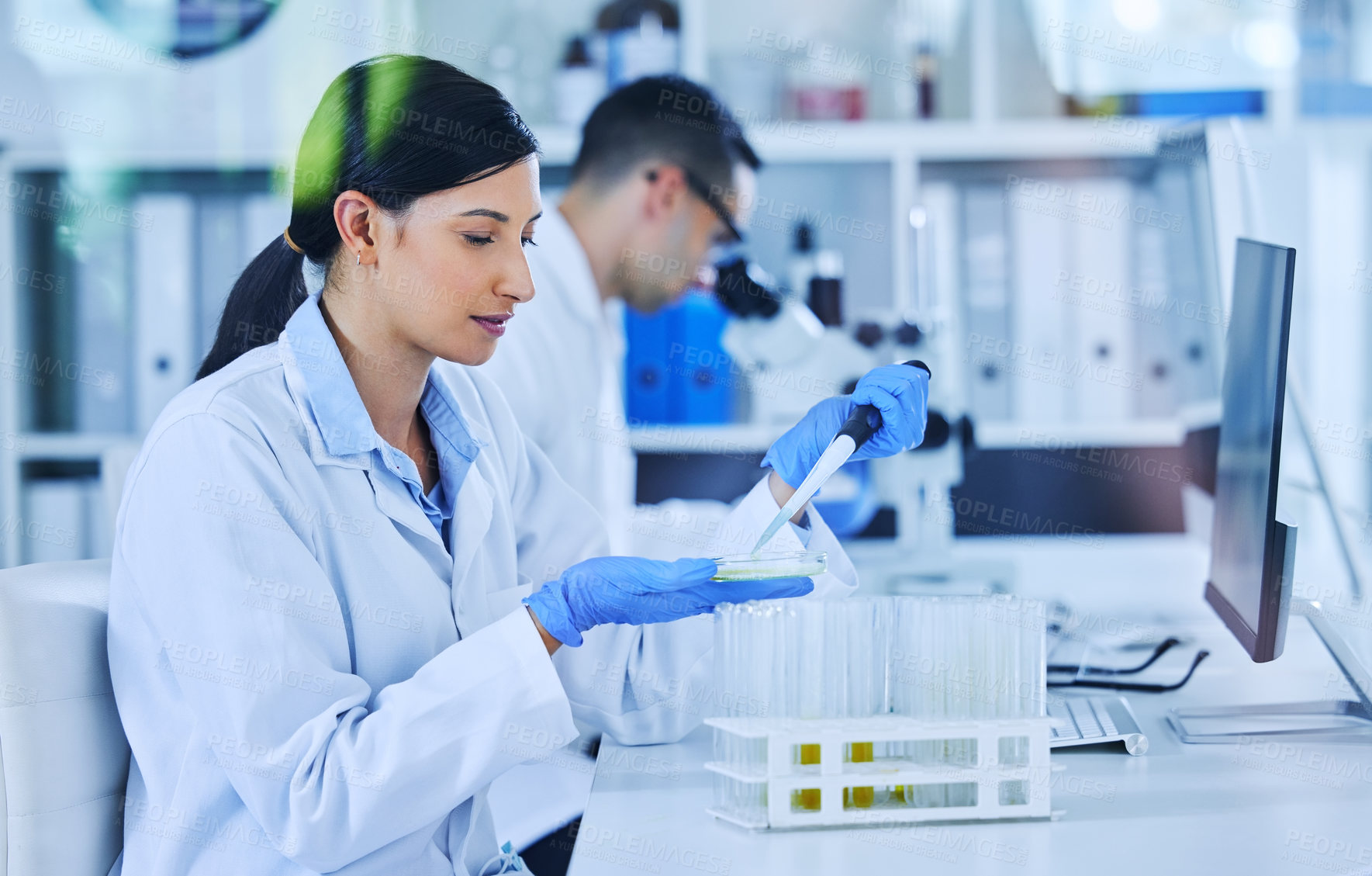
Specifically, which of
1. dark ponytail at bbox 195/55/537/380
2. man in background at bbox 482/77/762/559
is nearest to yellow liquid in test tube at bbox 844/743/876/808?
dark ponytail at bbox 195/55/537/380

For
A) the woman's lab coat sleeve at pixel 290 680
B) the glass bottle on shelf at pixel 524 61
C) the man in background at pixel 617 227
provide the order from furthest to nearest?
the glass bottle on shelf at pixel 524 61 → the man in background at pixel 617 227 → the woman's lab coat sleeve at pixel 290 680

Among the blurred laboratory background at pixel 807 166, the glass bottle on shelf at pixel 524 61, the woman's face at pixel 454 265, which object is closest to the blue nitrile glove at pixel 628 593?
the woman's face at pixel 454 265

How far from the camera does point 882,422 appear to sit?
1260mm

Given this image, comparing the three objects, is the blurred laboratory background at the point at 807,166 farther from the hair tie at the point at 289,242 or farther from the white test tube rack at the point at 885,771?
the white test tube rack at the point at 885,771

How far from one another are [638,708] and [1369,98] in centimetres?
232

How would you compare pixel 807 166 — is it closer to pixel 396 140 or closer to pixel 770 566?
pixel 396 140

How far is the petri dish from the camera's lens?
3.39ft

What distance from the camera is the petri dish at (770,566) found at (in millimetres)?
1034

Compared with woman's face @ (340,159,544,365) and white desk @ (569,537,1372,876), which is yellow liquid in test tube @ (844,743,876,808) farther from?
woman's face @ (340,159,544,365)

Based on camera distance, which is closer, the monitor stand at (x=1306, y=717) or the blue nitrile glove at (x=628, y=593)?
the blue nitrile glove at (x=628, y=593)

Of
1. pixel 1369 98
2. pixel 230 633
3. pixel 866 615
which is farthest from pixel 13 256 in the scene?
pixel 1369 98

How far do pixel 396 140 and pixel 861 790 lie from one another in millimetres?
734

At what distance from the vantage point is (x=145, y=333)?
2549mm

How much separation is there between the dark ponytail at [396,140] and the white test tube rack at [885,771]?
0.59 metres
